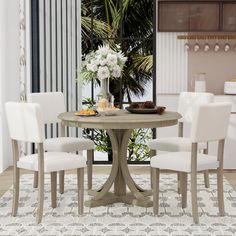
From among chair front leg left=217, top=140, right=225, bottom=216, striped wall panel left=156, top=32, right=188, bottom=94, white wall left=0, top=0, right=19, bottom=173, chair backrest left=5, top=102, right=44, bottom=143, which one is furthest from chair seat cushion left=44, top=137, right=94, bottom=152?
striped wall panel left=156, top=32, right=188, bottom=94

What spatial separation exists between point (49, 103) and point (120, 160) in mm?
1208

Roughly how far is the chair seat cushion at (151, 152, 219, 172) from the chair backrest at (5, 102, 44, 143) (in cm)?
100

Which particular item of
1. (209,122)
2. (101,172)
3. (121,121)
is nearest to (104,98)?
(121,121)

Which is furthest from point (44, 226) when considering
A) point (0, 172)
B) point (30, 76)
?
point (30, 76)

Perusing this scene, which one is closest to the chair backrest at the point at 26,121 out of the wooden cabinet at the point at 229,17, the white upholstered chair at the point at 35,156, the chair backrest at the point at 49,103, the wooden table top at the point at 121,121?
→ the white upholstered chair at the point at 35,156

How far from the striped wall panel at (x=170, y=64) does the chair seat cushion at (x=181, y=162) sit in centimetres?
256

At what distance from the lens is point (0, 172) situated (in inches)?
288

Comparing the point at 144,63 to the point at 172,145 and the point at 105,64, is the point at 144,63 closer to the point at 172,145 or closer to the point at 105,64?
the point at 172,145

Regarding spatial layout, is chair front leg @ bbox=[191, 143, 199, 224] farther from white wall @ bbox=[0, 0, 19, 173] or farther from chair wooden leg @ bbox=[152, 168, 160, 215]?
white wall @ bbox=[0, 0, 19, 173]

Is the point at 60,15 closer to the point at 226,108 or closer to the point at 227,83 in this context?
the point at 227,83

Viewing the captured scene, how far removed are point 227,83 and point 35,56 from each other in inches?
94.2

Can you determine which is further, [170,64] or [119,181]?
[170,64]

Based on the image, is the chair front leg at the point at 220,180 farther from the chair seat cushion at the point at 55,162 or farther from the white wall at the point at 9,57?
the white wall at the point at 9,57

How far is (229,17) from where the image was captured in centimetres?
747
